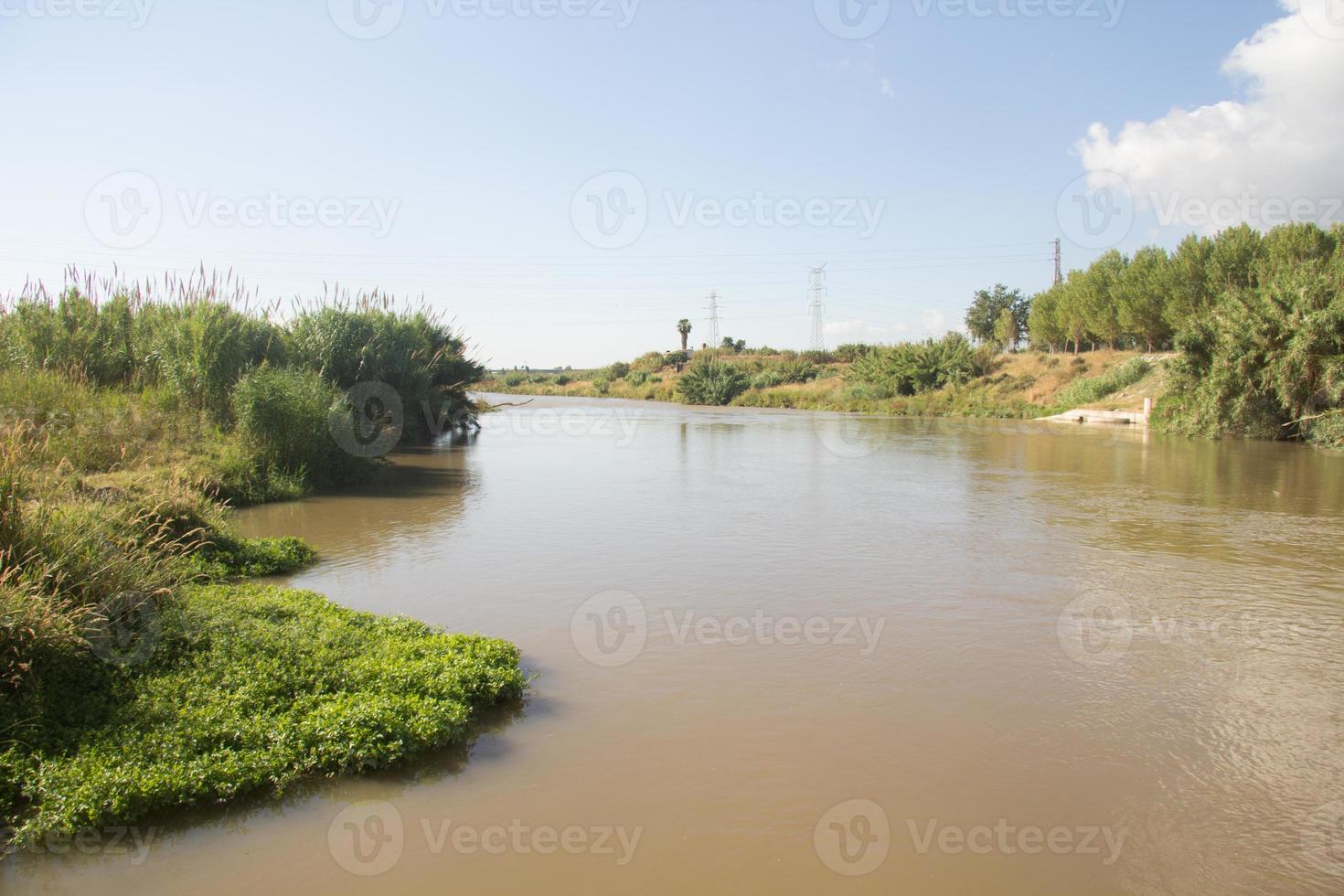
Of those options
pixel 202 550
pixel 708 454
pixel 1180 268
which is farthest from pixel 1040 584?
pixel 1180 268

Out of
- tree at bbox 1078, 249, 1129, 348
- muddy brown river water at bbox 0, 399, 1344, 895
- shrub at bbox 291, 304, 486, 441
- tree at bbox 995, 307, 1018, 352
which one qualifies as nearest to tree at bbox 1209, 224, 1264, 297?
tree at bbox 1078, 249, 1129, 348

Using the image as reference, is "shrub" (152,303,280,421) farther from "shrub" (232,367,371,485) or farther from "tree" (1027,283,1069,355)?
"tree" (1027,283,1069,355)

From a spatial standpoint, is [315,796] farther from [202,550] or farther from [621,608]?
[202,550]

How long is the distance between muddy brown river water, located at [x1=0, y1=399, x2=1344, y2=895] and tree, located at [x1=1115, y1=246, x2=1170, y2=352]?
3500 centimetres

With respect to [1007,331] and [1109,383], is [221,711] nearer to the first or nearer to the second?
[1109,383]

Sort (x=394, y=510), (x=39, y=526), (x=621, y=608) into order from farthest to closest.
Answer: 1. (x=394, y=510)
2. (x=621, y=608)
3. (x=39, y=526)

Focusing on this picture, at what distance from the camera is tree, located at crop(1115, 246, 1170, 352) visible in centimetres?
4334

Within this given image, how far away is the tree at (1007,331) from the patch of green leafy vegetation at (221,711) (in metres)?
62.2

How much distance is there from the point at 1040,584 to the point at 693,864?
6.58 meters

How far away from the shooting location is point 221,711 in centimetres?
464

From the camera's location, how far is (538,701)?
5809 millimetres

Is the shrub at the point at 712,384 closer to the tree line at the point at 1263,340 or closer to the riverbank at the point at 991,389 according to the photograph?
the riverbank at the point at 991,389

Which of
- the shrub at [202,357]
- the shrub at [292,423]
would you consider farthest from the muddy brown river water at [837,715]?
the shrub at [202,357]

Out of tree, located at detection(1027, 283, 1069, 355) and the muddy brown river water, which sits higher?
tree, located at detection(1027, 283, 1069, 355)
